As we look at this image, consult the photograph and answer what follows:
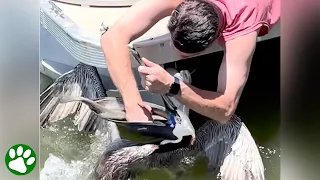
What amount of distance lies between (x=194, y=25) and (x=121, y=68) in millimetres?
297

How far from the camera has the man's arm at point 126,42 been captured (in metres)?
1.89

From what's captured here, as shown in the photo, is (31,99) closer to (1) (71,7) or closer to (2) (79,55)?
(2) (79,55)

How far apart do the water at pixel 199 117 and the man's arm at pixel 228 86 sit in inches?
1.1

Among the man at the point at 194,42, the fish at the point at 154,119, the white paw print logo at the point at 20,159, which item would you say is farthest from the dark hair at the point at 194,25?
the white paw print logo at the point at 20,159

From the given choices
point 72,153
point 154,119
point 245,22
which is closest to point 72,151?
point 72,153

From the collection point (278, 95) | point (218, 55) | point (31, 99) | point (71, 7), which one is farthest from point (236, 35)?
point (31, 99)

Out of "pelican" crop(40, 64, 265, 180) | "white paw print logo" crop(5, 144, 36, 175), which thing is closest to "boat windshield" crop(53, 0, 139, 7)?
"pelican" crop(40, 64, 265, 180)

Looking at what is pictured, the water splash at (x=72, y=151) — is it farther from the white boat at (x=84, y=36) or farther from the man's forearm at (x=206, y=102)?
the man's forearm at (x=206, y=102)

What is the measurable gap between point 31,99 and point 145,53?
422 millimetres

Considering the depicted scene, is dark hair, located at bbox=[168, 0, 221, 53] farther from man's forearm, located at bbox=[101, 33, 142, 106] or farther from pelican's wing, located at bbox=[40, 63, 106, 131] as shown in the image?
pelican's wing, located at bbox=[40, 63, 106, 131]

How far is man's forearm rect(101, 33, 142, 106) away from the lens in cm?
189

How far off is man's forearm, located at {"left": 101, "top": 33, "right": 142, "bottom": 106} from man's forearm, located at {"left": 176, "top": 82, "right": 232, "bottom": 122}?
0.53 feet

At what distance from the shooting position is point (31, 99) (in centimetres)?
186

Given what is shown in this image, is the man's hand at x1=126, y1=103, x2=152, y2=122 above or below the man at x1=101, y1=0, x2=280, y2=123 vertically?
below
